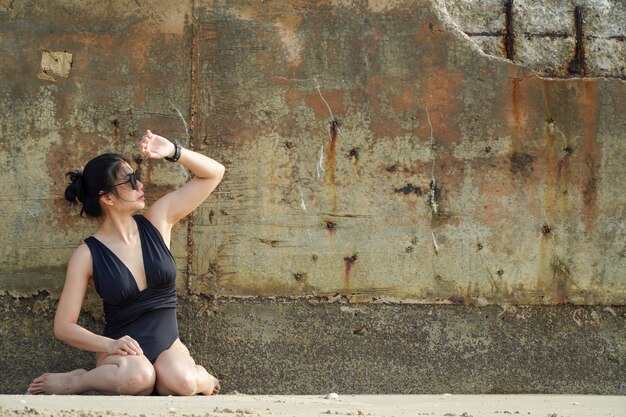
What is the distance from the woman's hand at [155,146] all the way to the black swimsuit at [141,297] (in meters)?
0.42

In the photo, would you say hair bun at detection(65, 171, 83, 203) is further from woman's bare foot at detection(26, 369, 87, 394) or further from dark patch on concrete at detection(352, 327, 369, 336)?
dark patch on concrete at detection(352, 327, 369, 336)

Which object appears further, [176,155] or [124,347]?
[176,155]

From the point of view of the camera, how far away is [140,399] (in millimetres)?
4586

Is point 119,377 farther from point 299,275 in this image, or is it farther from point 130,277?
point 299,275

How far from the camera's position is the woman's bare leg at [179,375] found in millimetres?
4906

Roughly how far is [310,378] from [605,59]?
2.18m

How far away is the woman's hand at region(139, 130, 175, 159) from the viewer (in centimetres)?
500

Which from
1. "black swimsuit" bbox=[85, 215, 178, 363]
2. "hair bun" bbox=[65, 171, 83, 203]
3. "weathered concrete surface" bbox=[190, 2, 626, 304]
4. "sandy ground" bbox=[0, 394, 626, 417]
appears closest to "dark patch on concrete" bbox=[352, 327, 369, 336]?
"weathered concrete surface" bbox=[190, 2, 626, 304]

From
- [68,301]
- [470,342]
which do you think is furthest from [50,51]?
[470,342]

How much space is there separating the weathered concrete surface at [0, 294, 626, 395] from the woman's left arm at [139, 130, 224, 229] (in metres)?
0.45

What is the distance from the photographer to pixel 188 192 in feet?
17.2

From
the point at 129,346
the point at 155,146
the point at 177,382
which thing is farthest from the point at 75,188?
the point at 177,382

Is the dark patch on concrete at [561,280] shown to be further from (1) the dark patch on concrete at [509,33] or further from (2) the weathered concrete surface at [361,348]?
(1) the dark patch on concrete at [509,33]

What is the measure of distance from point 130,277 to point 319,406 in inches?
41.7
